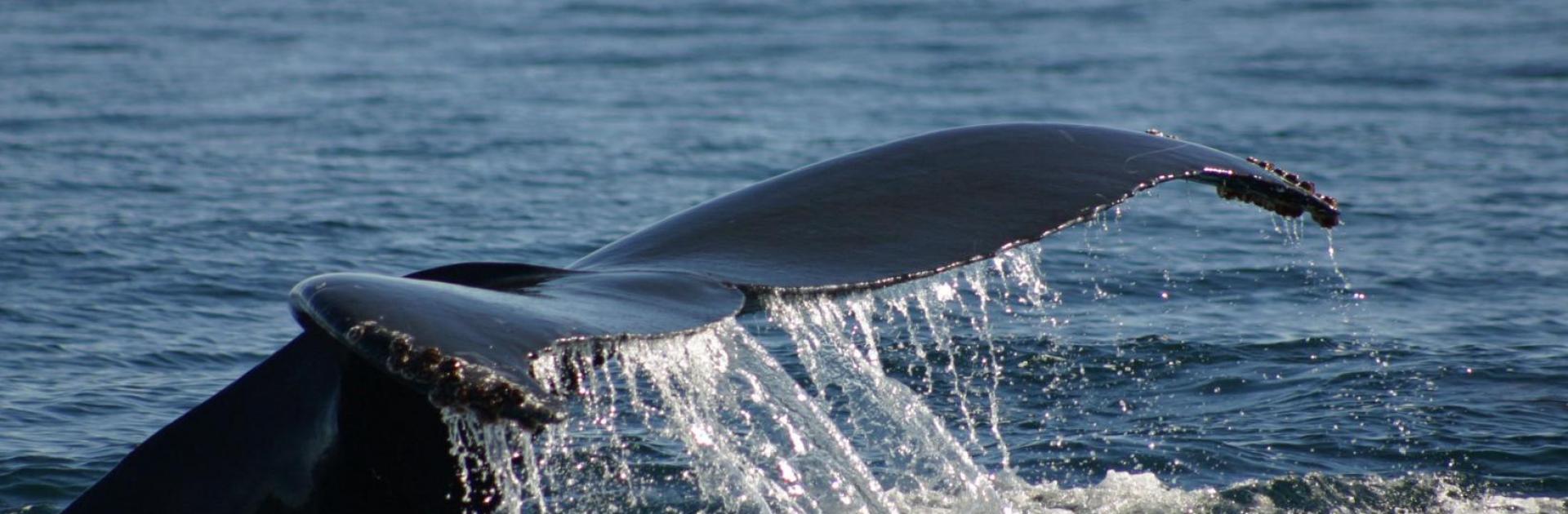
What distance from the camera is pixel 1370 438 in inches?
229

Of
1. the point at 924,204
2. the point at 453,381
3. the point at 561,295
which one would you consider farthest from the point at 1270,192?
the point at 453,381

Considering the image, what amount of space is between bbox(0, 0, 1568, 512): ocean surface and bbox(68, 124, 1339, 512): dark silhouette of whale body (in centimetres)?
16

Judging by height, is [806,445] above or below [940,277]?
below

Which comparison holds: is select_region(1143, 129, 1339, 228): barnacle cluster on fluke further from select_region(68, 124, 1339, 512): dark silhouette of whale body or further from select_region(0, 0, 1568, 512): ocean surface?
select_region(0, 0, 1568, 512): ocean surface

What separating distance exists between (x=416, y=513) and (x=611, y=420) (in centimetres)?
291

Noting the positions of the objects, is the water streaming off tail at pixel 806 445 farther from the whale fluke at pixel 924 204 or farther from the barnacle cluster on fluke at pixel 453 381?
the barnacle cluster on fluke at pixel 453 381

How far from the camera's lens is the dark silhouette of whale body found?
7.64ft

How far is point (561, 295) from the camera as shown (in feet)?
8.76

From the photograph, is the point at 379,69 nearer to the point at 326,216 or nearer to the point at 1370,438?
the point at 326,216

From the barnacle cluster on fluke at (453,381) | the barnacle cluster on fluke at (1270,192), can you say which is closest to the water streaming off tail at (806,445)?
the barnacle cluster on fluke at (1270,192)

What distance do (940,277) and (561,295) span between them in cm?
67

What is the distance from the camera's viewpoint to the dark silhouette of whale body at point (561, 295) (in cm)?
233

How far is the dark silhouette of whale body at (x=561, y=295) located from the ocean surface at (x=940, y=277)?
16 centimetres

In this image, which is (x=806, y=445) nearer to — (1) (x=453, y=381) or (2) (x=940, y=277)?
(2) (x=940, y=277)
